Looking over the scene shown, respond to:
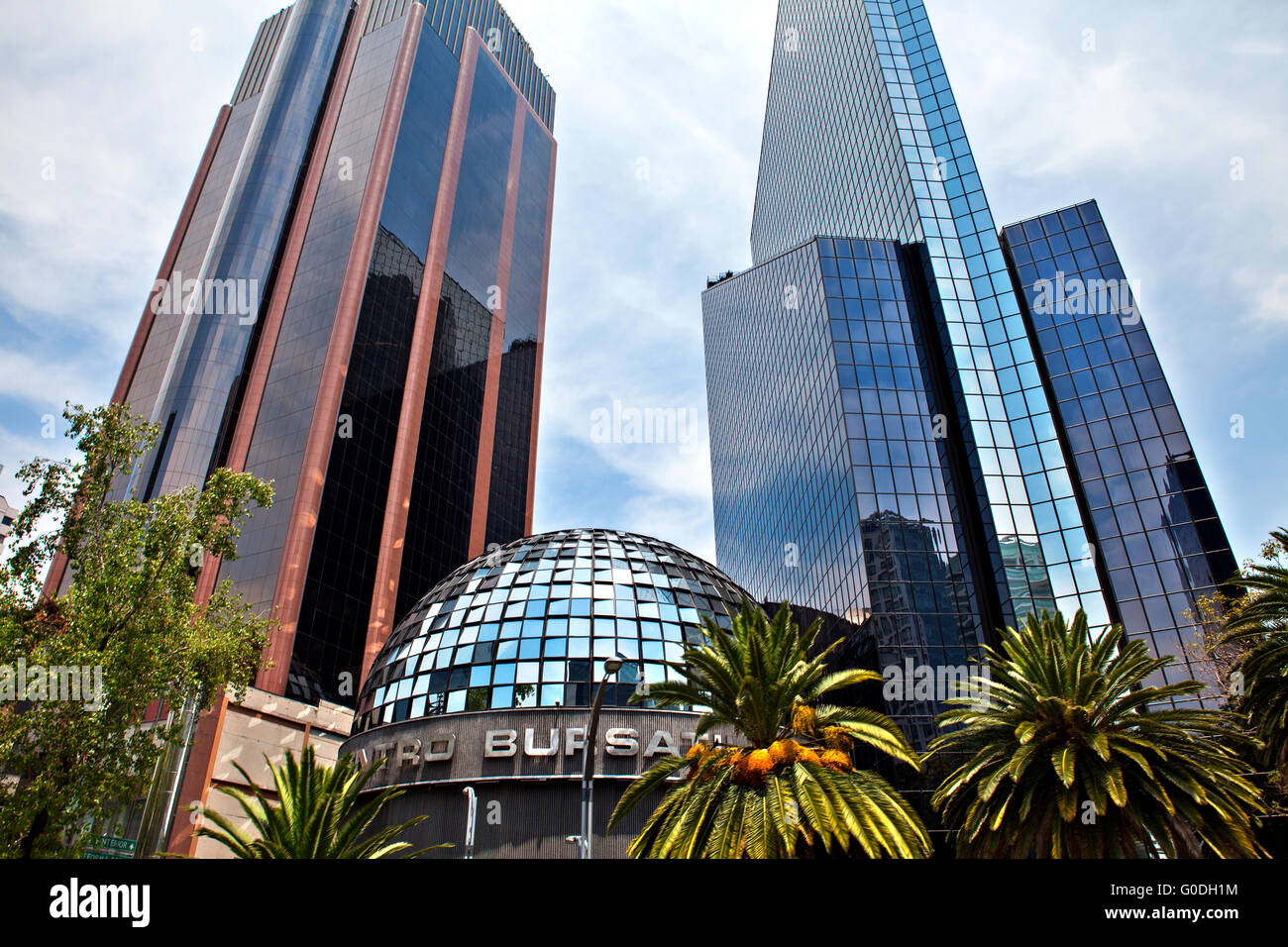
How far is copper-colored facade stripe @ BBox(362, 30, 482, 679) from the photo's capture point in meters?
70.6

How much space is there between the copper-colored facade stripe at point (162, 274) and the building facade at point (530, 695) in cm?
5738

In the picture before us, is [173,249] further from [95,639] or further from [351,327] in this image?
[95,639]

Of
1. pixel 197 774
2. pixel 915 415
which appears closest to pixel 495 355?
pixel 915 415

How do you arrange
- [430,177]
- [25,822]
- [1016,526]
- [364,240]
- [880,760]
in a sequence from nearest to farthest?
[25,822] → [880,760] → [1016,526] → [364,240] → [430,177]

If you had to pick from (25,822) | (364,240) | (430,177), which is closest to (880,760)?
(25,822)

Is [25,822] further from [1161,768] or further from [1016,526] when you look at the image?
[1016,526]

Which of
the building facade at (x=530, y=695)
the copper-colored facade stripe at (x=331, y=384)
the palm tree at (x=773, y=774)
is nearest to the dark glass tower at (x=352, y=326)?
the copper-colored facade stripe at (x=331, y=384)

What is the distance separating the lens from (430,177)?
92.6m

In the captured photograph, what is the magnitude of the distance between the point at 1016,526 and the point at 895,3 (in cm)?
5091

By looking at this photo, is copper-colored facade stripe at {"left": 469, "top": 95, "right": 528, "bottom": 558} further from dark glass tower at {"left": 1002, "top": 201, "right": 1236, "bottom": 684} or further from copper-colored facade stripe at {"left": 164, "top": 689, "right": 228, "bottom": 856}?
dark glass tower at {"left": 1002, "top": 201, "right": 1236, "bottom": 684}

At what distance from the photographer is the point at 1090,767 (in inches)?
856

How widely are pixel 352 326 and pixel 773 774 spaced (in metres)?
69.9
